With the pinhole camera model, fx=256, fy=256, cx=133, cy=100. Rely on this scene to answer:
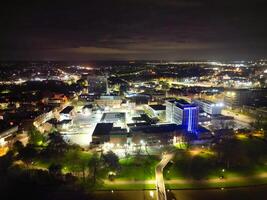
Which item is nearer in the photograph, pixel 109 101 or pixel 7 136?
pixel 7 136

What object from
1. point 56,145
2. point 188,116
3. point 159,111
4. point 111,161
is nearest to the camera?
point 111,161

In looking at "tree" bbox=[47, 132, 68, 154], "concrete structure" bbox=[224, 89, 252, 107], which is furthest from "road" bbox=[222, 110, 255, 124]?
"tree" bbox=[47, 132, 68, 154]

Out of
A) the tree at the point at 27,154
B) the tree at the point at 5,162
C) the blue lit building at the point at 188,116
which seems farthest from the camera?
the blue lit building at the point at 188,116

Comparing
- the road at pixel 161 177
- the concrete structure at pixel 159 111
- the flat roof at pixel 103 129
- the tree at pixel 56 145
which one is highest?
the concrete structure at pixel 159 111

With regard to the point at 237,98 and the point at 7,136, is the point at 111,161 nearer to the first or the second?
the point at 7,136

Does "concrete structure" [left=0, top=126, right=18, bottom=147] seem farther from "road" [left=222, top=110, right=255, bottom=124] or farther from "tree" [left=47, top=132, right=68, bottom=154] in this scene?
"road" [left=222, top=110, right=255, bottom=124]

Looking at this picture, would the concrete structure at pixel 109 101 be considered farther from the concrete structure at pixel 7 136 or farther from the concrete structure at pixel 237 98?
the concrete structure at pixel 7 136

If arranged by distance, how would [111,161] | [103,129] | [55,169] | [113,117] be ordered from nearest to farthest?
[55,169] → [111,161] → [103,129] → [113,117]

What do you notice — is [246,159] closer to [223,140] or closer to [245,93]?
[223,140]

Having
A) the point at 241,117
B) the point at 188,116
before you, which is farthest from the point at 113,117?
the point at 241,117

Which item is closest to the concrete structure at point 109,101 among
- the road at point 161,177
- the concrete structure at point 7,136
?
the concrete structure at point 7,136
